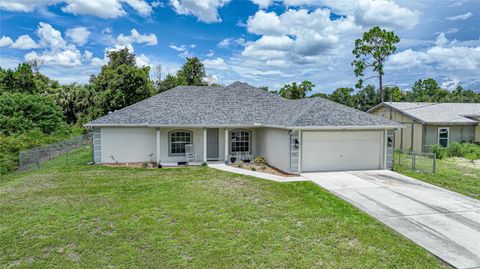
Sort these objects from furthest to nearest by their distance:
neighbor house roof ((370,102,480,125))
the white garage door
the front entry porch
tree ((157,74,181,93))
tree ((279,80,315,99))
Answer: tree ((279,80,315,99)), tree ((157,74,181,93)), neighbor house roof ((370,102,480,125)), the front entry porch, the white garage door

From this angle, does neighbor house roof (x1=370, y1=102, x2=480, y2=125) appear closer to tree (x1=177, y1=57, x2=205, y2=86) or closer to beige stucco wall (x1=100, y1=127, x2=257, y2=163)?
beige stucco wall (x1=100, y1=127, x2=257, y2=163)

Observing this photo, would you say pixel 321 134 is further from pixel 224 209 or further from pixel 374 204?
pixel 224 209

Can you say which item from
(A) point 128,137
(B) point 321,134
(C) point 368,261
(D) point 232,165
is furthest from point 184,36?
(C) point 368,261

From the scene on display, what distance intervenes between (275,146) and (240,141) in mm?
3258

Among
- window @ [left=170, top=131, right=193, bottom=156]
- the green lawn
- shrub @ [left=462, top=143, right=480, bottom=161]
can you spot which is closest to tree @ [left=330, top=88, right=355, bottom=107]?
shrub @ [left=462, top=143, right=480, bottom=161]

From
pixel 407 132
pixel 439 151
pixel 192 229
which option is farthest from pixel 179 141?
pixel 407 132

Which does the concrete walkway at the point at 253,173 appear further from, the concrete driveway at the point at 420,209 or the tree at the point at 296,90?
the tree at the point at 296,90

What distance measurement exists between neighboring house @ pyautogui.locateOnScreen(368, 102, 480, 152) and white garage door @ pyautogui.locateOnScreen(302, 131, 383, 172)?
898 cm

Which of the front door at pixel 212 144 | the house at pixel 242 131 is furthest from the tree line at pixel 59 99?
the front door at pixel 212 144

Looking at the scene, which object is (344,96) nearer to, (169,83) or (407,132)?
(407,132)

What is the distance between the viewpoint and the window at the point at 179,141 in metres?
17.8

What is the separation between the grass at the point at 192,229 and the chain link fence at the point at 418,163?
6.76 metres

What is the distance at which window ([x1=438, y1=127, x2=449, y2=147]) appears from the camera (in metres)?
22.6

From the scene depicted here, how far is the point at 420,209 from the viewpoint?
8.73 metres
